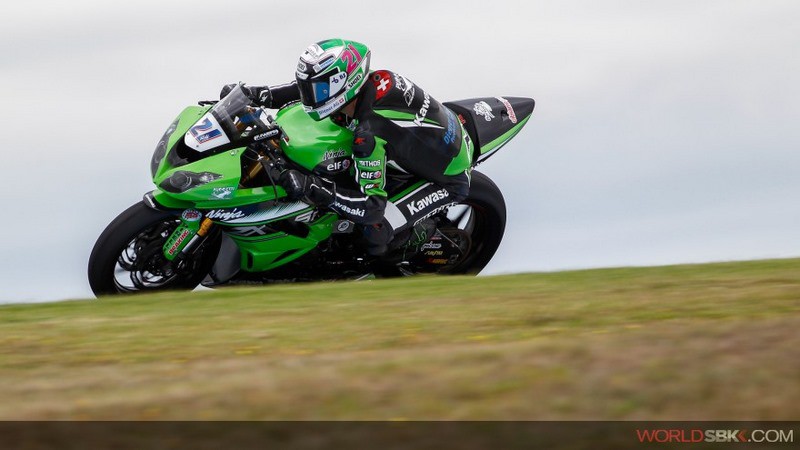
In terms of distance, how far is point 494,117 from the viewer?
434 inches

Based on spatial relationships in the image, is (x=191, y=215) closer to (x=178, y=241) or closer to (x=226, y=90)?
(x=178, y=241)

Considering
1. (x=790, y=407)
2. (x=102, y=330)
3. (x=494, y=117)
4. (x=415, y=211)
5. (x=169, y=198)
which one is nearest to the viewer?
(x=790, y=407)

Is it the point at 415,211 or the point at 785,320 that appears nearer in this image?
the point at 785,320

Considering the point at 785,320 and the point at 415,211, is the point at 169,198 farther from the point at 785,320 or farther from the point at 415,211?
the point at 785,320

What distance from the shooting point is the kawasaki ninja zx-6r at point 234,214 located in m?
9.00

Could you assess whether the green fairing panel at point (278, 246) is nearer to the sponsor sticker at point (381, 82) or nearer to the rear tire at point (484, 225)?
the sponsor sticker at point (381, 82)

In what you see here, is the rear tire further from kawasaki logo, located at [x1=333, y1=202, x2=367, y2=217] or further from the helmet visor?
the helmet visor

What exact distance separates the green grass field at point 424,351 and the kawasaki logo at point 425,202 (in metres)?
1.08

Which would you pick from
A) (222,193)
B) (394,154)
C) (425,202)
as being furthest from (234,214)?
(425,202)

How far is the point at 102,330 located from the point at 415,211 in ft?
11.8

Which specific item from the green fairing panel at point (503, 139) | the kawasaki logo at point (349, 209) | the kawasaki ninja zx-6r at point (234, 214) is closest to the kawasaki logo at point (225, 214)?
the kawasaki ninja zx-6r at point (234, 214)

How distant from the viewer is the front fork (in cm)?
912

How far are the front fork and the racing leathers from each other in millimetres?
914
